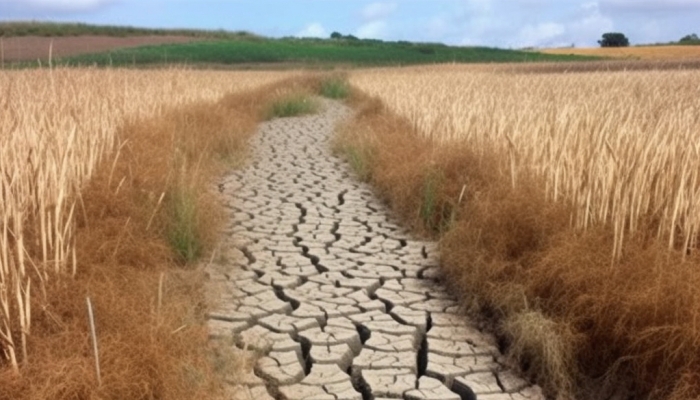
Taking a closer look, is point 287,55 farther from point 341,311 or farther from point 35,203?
point 35,203

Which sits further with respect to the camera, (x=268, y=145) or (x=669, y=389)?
(x=268, y=145)

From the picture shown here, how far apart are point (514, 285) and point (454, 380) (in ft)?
2.62

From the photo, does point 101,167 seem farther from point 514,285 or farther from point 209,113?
point 209,113

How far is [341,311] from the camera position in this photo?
165 inches

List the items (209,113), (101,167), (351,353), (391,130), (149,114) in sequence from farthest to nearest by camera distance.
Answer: (209,113) < (391,130) < (149,114) < (101,167) < (351,353)

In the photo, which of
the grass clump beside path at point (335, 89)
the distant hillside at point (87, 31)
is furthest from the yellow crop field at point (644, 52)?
the distant hillside at point (87, 31)

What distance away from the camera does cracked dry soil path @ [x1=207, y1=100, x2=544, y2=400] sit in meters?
3.37

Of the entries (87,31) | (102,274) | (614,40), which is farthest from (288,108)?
(614,40)

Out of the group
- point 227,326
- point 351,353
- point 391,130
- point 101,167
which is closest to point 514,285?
point 351,353

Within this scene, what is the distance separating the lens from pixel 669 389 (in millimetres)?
2996

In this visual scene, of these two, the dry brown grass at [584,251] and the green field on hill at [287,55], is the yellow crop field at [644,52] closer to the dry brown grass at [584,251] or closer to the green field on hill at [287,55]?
the green field on hill at [287,55]

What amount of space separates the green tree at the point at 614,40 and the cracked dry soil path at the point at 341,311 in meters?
72.9

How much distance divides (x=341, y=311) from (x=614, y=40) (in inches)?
2991

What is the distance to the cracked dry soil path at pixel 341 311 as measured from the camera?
11.1 ft
